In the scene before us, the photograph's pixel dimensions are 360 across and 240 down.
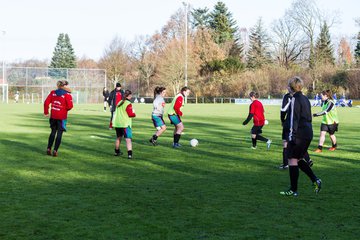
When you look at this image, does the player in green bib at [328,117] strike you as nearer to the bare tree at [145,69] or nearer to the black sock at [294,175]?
the black sock at [294,175]

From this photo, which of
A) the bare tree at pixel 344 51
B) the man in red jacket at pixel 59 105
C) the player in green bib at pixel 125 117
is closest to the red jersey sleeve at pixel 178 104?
the player in green bib at pixel 125 117

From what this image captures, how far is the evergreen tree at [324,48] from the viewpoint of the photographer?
74494 millimetres

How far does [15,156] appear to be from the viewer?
12.3m

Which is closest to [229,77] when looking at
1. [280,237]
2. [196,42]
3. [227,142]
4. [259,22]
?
[196,42]

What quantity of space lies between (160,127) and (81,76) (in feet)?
167

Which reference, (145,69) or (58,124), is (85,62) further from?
(58,124)

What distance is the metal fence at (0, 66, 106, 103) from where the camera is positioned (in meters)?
62.4

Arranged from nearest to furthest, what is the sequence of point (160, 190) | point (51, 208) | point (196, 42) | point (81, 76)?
1. point (51, 208)
2. point (160, 190)
3. point (81, 76)
4. point (196, 42)

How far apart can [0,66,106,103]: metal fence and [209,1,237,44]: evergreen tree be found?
34332mm

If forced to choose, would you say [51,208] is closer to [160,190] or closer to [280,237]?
[160,190]

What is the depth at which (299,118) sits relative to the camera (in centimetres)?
769

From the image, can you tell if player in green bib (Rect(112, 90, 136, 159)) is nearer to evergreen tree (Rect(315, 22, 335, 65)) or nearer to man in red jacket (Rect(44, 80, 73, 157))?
man in red jacket (Rect(44, 80, 73, 157))

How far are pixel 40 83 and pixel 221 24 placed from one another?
41901mm

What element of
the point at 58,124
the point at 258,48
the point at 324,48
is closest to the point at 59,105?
the point at 58,124
